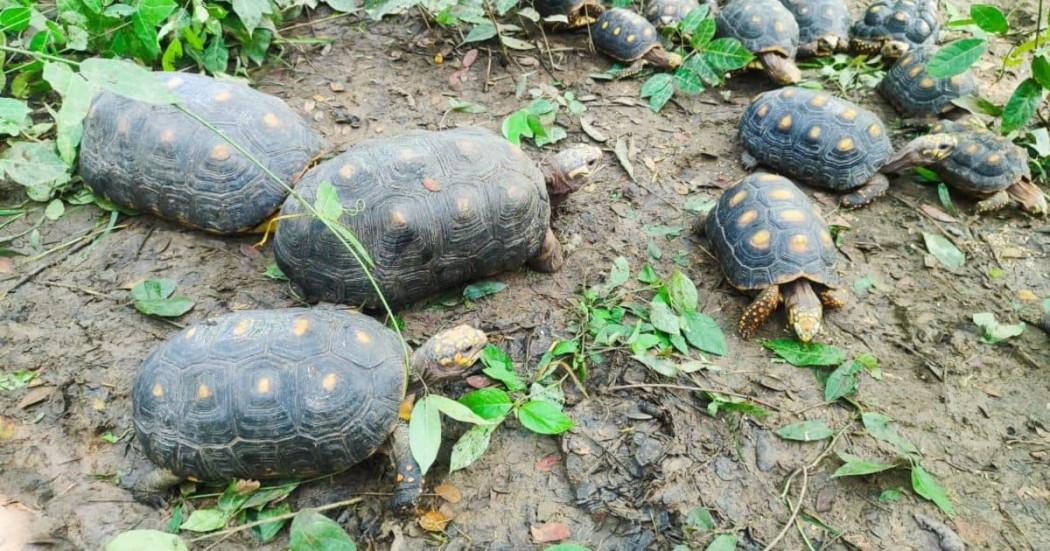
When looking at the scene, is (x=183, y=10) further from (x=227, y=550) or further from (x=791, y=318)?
(x=791, y=318)

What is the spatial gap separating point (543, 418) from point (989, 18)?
9.54 ft

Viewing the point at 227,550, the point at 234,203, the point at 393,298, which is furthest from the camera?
the point at 234,203

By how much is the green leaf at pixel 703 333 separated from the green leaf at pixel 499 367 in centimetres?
107

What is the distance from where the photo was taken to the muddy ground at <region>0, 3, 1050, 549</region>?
3.00 metres

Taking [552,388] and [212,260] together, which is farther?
[212,260]

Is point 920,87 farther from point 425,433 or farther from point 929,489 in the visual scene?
point 425,433

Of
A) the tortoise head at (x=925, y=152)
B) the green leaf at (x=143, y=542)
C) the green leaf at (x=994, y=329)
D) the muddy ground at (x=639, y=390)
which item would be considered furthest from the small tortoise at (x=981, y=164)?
the green leaf at (x=143, y=542)

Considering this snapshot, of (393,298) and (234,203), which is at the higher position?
(234,203)

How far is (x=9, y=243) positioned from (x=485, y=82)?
377cm

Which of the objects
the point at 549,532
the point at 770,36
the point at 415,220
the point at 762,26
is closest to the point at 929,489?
the point at 549,532

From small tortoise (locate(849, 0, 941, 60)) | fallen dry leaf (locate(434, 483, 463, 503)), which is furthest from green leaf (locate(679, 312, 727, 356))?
small tortoise (locate(849, 0, 941, 60))

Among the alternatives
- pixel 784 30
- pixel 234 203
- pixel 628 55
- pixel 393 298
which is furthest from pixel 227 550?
pixel 784 30

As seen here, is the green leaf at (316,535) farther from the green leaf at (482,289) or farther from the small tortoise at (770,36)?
the small tortoise at (770,36)

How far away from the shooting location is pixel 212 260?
162 inches
